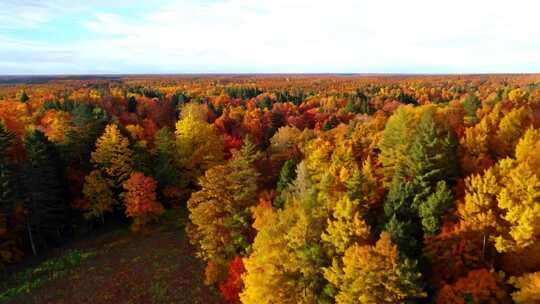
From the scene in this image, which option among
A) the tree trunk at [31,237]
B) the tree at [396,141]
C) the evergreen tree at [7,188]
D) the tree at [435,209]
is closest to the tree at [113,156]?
the evergreen tree at [7,188]

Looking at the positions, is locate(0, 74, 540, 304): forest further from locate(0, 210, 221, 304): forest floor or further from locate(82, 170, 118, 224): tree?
locate(0, 210, 221, 304): forest floor

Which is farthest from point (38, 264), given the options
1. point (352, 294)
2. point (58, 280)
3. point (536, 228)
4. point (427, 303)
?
point (536, 228)

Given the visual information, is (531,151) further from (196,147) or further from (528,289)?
(196,147)

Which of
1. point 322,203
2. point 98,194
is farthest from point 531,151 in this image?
point 98,194

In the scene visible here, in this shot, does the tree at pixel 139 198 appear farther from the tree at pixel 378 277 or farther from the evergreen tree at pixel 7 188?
the tree at pixel 378 277

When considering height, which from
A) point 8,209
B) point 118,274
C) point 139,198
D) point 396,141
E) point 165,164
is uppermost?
point 396,141

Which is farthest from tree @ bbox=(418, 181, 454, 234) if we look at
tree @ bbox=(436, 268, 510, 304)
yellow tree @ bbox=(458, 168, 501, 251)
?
tree @ bbox=(436, 268, 510, 304)

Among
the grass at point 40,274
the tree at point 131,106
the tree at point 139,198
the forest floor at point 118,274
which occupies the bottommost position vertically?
the grass at point 40,274
